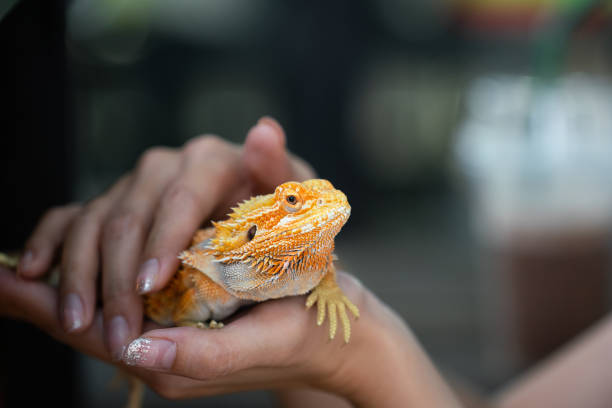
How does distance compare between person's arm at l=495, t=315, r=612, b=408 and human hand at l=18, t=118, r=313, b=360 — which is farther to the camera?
person's arm at l=495, t=315, r=612, b=408

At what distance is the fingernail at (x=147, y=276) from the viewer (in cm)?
81

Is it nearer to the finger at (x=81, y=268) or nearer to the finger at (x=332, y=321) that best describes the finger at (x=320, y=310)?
the finger at (x=332, y=321)

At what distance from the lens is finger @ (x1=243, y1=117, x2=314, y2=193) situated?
917mm

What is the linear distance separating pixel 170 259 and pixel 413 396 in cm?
54

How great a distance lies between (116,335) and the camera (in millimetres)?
809

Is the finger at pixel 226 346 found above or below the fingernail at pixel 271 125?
below

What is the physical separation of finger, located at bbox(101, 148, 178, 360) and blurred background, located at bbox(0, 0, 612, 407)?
Answer: 1.12ft

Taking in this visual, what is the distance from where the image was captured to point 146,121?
133 inches

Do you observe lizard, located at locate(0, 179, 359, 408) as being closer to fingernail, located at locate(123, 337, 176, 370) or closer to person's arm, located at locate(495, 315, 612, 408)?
fingernail, located at locate(123, 337, 176, 370)

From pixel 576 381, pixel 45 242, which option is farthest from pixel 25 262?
pixel 576 381

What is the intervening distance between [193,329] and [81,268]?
287mm

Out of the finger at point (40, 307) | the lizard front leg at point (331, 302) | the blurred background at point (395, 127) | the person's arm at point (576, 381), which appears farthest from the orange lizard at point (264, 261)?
the person's arm at point (576, 381)

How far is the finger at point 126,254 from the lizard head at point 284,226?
15cm

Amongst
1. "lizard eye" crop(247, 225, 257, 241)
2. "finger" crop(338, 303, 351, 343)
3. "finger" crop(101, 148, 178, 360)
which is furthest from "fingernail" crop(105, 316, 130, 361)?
"finger" crop(338, 303, 351, 343)
